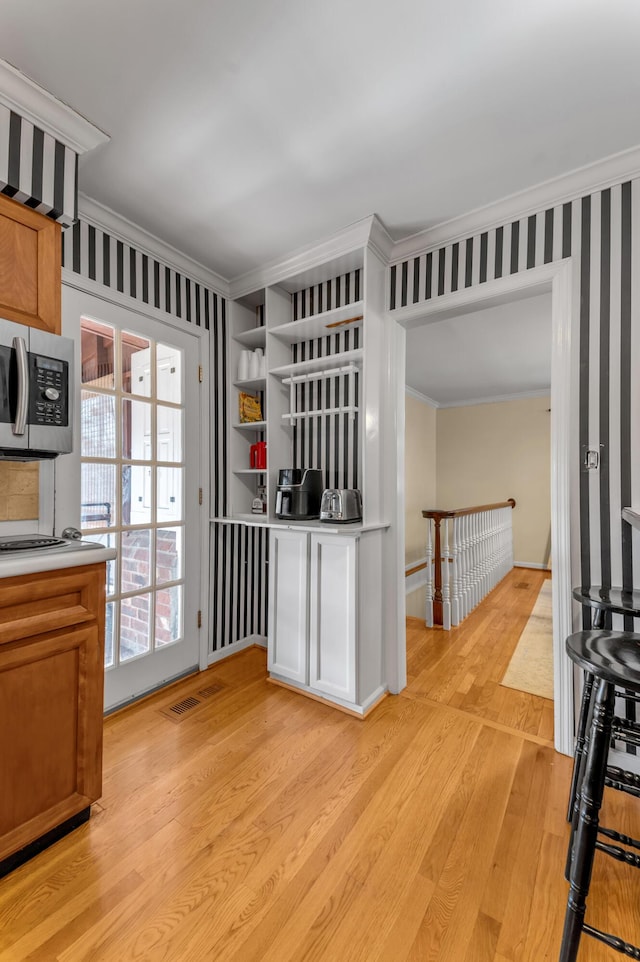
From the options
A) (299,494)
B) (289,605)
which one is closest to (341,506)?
(299,494)

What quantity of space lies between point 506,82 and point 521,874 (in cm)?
254

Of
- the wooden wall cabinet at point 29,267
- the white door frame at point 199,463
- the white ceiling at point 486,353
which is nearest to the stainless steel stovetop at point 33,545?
the white door frame at point 199,463

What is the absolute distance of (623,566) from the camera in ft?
5.68

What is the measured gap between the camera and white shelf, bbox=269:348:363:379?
235 centimetres

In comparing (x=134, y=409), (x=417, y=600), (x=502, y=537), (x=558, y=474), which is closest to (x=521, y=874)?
(x=558, y=474)

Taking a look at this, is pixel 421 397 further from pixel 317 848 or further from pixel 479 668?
pixel 317 848

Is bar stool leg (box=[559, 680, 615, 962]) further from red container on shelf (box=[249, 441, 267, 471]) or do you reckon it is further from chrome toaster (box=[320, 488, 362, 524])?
red container on shelf (box=[249, 441, 267, 471])

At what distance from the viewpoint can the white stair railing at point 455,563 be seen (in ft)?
11.3

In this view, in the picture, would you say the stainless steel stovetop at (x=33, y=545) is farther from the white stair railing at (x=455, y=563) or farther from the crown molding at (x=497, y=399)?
the crown molding at (x=497, y=399)

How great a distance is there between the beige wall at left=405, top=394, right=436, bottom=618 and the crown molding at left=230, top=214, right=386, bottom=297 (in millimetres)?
3449

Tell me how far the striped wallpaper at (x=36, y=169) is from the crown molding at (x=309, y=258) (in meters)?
1.15

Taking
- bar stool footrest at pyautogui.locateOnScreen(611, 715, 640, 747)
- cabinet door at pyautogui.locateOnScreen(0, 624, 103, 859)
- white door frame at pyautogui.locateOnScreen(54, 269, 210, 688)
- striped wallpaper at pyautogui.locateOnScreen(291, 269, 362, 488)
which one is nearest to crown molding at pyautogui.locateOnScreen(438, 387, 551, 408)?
striped wallpaper at pyautogui.locateOnScreen(291, 269, 362, 488)

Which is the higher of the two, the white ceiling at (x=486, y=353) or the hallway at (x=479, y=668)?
the white ceiling at (x=486, y=353)

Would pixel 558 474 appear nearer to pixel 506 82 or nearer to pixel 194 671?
pixel 506 82
